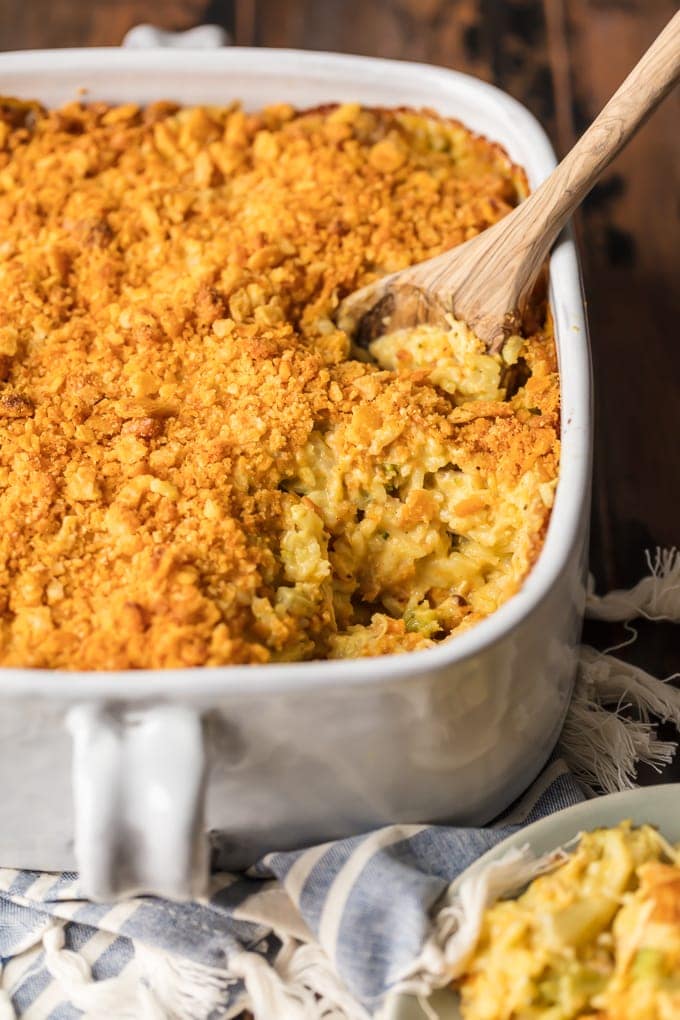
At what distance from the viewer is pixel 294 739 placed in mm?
1354

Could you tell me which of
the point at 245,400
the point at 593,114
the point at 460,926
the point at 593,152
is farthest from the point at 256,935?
the point at 593,114

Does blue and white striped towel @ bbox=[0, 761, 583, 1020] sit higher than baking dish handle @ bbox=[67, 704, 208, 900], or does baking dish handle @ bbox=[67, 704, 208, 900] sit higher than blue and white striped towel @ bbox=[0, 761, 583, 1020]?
baking dish handle @ bbox=[67, 704, 208, 900]

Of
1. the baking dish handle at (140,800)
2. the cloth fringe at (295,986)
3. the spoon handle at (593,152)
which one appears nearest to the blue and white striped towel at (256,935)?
the cloth fringe at (295,986)

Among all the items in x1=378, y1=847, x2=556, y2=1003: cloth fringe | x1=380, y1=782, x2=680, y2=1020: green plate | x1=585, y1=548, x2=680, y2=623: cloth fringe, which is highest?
x1=585, y1=548, x2=680, y2=623: cloth fringe

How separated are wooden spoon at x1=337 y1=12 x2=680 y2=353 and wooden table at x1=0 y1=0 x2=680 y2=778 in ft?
1.58

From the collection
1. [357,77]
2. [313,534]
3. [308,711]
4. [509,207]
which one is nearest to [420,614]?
[313,534]

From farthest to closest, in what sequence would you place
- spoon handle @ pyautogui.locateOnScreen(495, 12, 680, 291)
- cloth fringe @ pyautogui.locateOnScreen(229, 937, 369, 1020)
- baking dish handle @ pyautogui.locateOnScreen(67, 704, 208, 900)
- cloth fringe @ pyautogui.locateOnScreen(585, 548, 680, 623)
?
cloth fringe @ pyautogui.locateOnScreen(585, 548, 680, 623) < spoon handle @ pyautogui.locateOnScreen(495, 12, 680, 291) < cloth fringe @ pyautogui.locateOnScreen(229, 937, 369, 1020) < baking dish handle @ pyautogui.locateOnScreen(67, 704, 208, 900)

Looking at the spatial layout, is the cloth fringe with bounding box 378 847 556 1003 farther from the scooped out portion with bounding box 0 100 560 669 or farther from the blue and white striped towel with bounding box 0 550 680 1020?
the scooped out portion with bounding box 0 100 560 669

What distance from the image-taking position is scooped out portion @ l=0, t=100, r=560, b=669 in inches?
57.6

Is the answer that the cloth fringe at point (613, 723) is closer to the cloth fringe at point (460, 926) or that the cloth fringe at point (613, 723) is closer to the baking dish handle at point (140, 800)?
the cloth fringe at point (460, 926)

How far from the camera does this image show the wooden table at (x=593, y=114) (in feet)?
6.86

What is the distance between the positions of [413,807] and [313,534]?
0.34 meters

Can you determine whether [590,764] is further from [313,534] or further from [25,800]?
[25,800]

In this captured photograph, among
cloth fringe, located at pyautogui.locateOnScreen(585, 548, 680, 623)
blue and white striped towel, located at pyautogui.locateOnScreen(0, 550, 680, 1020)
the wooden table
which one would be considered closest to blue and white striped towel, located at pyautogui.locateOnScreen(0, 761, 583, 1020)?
blue and white striped towel, located at pyautogui.locateOnScreen(0, 550, 680, 1020)
